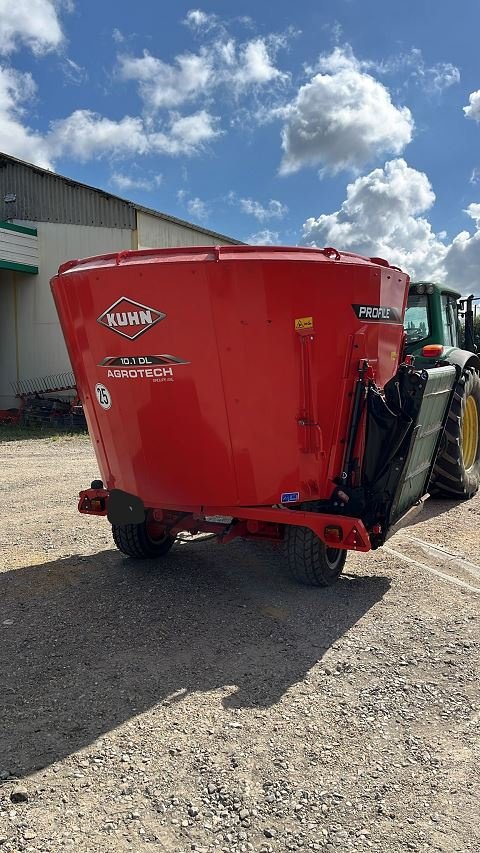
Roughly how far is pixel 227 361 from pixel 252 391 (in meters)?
0.25

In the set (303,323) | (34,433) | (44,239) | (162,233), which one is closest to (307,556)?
(303,323)

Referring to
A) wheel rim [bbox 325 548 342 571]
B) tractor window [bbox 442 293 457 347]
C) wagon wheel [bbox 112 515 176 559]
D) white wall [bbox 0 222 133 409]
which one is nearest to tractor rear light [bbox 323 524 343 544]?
wheel rim [bbox 325 548 342 571]

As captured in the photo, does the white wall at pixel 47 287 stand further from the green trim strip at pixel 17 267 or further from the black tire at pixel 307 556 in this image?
the black tire at pixel 307 556

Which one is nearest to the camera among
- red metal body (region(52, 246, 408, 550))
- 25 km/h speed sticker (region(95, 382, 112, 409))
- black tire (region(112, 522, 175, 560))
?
red metal body (region(52, 246, 408, 550))

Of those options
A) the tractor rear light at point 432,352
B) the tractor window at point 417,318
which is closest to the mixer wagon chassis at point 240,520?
the tractor rear light at point 432,352

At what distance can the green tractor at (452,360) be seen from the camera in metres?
6.63

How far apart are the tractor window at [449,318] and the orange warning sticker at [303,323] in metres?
4.19

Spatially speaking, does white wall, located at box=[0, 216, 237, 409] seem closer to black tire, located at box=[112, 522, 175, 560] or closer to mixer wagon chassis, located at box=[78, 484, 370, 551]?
black tire, located at box=[112, 522, 175, 560]

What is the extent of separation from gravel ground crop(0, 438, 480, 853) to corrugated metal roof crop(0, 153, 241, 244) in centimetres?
1318

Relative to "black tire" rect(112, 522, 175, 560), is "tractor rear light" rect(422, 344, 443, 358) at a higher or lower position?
higher

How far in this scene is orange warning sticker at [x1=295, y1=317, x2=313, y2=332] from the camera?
4.04 m

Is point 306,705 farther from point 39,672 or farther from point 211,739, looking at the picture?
point 39,672

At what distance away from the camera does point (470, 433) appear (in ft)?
24.9

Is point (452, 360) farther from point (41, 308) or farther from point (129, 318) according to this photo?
point (41, 308)
